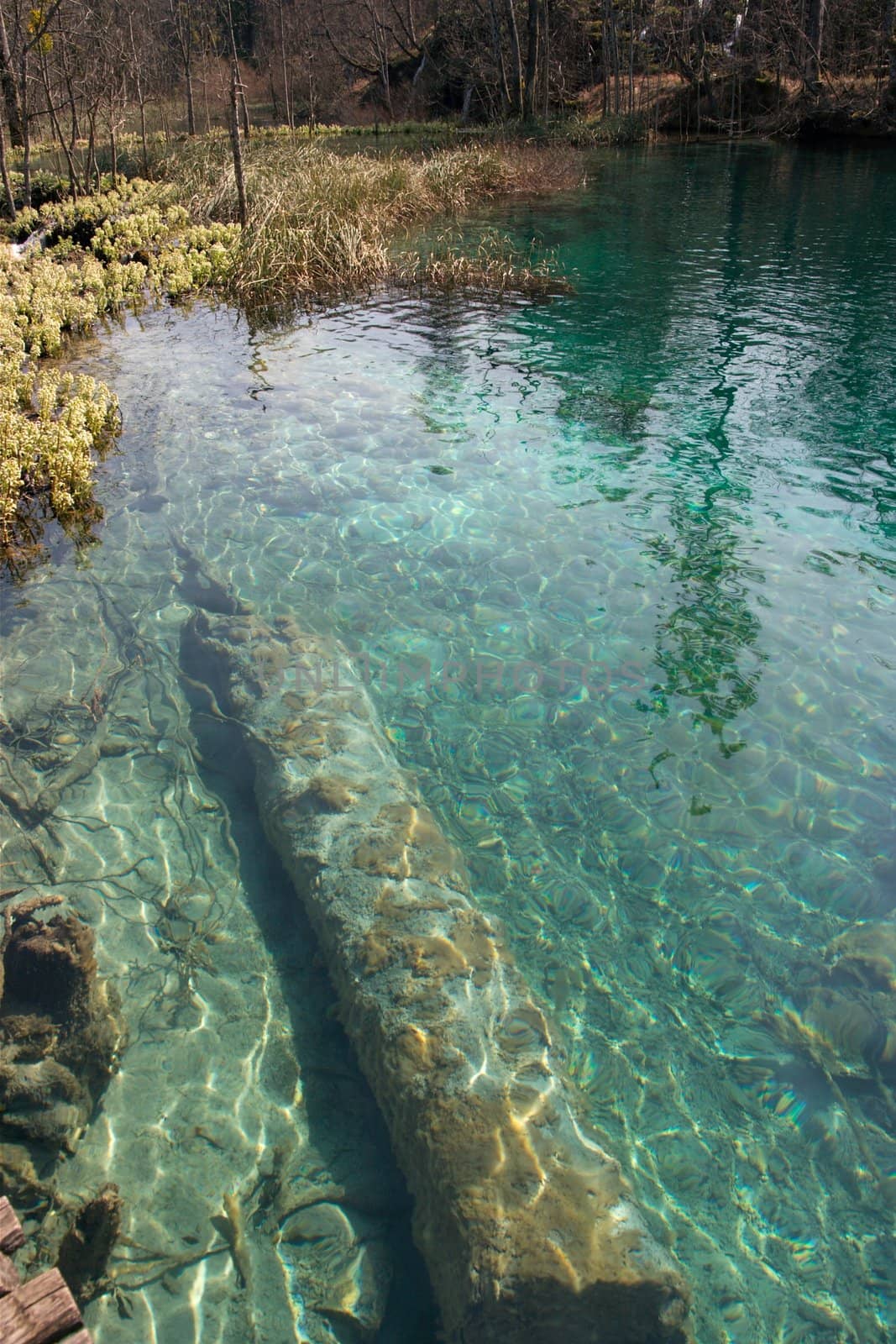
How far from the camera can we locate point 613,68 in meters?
36.4

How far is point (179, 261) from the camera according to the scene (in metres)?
15.1

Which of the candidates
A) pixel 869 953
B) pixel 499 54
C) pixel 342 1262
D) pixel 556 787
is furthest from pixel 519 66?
pixel 342 1262

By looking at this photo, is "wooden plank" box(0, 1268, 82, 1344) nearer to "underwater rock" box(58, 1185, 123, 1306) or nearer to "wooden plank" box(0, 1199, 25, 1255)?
"wooden plank" box(0, 1199, 25, 1255)

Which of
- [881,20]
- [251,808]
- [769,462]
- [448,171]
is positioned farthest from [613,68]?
[251,808]

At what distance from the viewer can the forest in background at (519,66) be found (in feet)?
101

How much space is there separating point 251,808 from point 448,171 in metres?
21.3

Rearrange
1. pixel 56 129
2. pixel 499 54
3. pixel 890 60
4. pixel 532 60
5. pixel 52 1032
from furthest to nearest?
pixel 499 54 < pixel 532 60 < pixel 890 60 < pixel 56 129 < pixel 52 1032

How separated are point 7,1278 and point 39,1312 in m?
0.14

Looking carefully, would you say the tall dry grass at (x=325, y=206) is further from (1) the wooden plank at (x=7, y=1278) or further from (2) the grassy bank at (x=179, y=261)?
(1) the wooden plank at (x=7, y=1278)

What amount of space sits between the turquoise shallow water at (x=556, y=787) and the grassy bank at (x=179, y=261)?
2.33 feet

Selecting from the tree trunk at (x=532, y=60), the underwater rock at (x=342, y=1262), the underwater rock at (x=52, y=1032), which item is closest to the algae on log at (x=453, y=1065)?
the underwater rock at (x=342, y=1262)

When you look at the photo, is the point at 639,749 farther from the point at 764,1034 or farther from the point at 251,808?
the point at 251,808

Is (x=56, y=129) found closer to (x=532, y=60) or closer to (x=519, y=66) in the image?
(x=519, y=66)

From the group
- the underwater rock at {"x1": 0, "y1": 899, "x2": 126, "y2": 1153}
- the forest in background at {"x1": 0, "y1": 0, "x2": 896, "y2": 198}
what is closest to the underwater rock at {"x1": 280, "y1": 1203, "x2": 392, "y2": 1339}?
the underwater rock at {"x1": 0, "y1": 899, "x2": 126, "y2": 1153}
